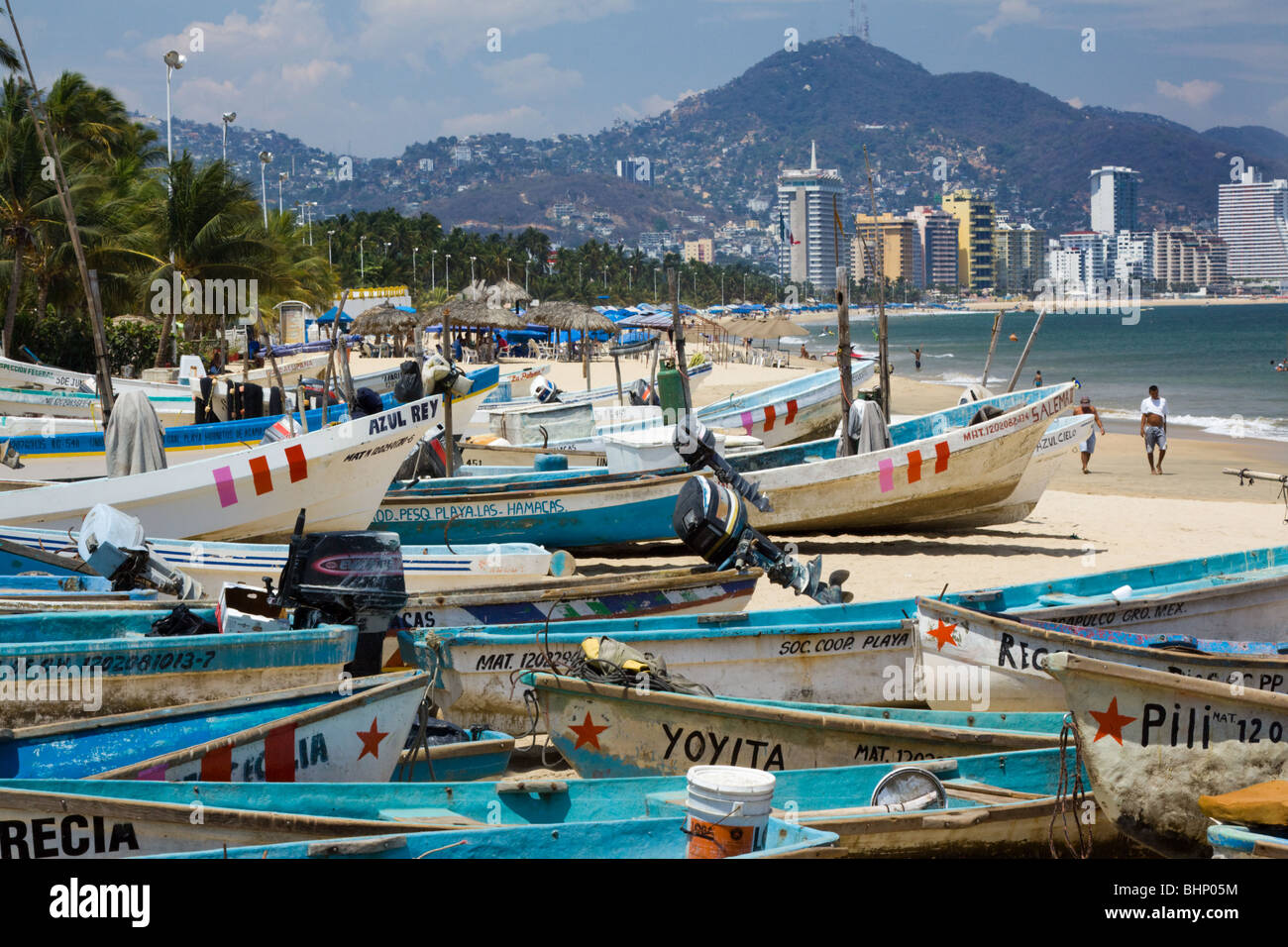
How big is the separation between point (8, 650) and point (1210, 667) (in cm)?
641

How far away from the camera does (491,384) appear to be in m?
21.0

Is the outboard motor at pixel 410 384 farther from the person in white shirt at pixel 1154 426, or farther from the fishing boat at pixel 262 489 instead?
the person in white shirt at pixel 1154 426

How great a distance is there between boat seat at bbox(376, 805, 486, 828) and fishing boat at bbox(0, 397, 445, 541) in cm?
661

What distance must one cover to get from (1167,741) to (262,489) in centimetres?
878

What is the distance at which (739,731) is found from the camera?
20.3 feet

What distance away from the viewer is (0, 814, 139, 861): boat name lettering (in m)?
4.50

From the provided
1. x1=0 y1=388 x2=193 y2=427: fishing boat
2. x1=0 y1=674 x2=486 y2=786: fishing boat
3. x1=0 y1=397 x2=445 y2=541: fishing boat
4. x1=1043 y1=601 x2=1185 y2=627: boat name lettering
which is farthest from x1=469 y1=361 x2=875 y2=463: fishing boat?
x1=0 y1=674 x2=486 y2=786: fishing boat

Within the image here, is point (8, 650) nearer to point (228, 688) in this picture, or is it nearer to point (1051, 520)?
point (228, 688)

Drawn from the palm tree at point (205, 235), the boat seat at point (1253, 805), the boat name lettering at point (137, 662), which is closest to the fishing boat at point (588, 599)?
the boat name lettering at point (137, 662)

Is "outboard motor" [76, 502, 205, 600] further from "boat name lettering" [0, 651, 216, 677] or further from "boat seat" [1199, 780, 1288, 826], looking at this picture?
"boat seat" [1199, 780, 1288, 826]

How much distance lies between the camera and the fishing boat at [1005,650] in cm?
688

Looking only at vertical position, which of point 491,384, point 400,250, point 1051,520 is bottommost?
point 1051,520

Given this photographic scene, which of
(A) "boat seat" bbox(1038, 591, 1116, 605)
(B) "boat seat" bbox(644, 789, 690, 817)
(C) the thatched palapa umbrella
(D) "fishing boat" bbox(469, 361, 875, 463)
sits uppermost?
(C) the thatched palapa umbrella
